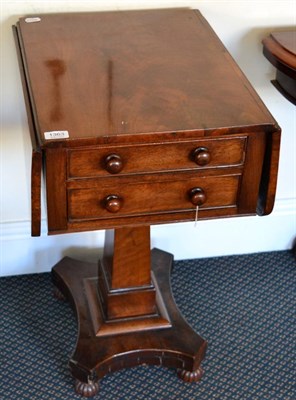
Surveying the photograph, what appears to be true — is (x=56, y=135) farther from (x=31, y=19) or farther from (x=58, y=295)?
(x=58, y=295)

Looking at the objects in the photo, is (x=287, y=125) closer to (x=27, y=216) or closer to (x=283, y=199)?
(x=283, y=199)

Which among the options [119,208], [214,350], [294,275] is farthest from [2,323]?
[294,275]

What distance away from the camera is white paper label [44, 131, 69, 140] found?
1.22 metres

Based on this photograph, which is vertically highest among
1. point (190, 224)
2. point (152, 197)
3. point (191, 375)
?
point (152, 197)

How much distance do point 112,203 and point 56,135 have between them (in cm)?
18

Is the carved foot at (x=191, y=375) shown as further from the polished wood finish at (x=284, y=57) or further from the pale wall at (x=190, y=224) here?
the polished wood finish at (x=284, y=57)

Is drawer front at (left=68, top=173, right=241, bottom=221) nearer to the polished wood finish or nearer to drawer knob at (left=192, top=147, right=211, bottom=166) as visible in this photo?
drawer knob at (left=192, top=147, right=211, bottom=166)

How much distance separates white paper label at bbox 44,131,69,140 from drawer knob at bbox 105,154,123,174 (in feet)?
0.30

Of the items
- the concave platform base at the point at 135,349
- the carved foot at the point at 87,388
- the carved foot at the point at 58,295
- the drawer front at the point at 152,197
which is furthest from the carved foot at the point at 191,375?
the drawer front at the point at 152,197

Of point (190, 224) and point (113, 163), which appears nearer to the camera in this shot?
point (113, 163)

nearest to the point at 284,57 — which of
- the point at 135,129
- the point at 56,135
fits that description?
the point at 135,129

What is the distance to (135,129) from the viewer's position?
1.25 m

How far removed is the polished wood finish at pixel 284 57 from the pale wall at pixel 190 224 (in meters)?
0.10

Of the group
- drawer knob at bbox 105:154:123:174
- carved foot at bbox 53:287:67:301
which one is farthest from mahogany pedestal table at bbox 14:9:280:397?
carved foot at bbox 53:287:67:301
